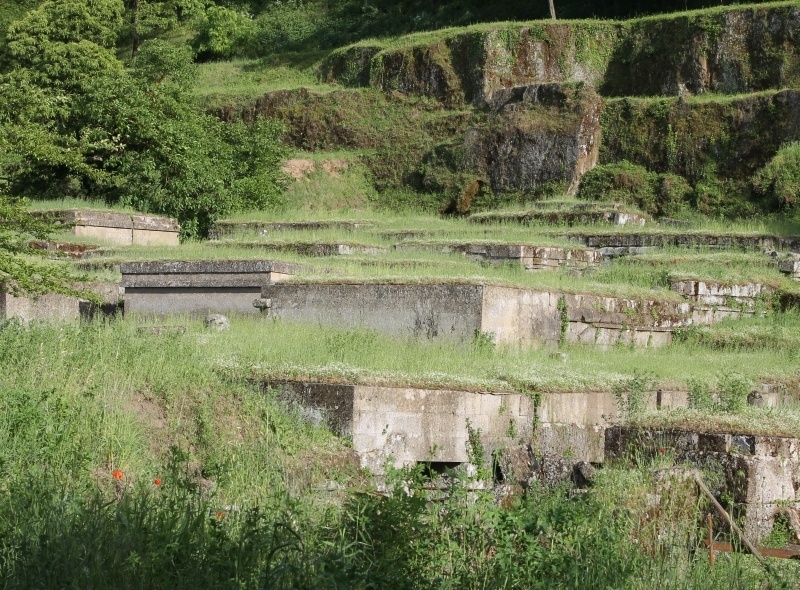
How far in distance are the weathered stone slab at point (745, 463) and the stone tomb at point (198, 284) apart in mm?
6741

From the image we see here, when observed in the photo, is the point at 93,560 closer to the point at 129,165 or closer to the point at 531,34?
the point at 129,165

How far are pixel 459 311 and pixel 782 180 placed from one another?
11344 millimetres

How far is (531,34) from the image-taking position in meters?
28.8

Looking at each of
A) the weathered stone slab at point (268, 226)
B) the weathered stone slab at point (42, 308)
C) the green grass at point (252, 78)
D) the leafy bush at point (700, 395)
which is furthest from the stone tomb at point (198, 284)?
the green grass at point (252, 78)

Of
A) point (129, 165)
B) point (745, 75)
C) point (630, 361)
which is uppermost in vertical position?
point (745, 75)

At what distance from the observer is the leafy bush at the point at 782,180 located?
22.1m

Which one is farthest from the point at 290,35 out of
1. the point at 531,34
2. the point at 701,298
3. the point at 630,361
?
the point at 630,361

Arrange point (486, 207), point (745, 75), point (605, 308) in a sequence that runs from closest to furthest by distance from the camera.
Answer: point (605, 308) → point (486, 207) → point (745, 75)

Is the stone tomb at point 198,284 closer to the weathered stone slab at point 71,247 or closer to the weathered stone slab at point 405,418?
the weathered stone slab at point 71,247

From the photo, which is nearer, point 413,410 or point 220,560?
point 220,560

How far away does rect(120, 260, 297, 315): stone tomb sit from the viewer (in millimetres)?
14672

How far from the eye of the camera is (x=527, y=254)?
1745 cm

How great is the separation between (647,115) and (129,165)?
10665 mm

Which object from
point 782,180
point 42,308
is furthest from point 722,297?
point 42,308
